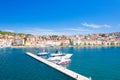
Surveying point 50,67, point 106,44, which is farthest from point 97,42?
point 50,67

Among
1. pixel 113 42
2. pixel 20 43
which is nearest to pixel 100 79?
pixel 20 43

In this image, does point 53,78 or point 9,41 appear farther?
point 9,41

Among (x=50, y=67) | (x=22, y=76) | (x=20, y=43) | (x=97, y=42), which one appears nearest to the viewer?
(x=22, y=76)

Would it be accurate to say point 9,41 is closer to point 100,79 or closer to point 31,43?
point 31,43

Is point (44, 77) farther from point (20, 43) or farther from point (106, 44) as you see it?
point (106, 44)

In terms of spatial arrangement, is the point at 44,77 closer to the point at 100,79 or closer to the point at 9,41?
the point at 100,79

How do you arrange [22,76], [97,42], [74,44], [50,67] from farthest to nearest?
[97,42]
[74,44]
[50,67]
[22,76]

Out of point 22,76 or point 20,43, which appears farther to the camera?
point 20,43

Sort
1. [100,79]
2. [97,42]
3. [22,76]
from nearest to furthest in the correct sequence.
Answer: [100,79] → [22,76] → [97,42]

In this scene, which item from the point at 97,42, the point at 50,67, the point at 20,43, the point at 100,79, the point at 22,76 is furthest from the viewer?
the point at 97,42
